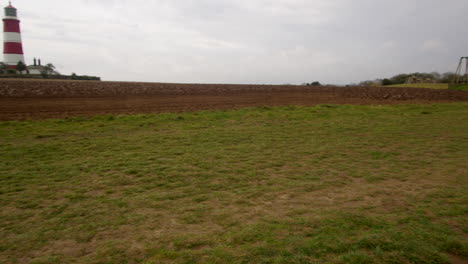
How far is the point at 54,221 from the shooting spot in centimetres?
368

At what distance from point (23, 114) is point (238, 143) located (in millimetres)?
13240

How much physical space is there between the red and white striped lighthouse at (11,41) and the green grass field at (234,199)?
61.6 meters

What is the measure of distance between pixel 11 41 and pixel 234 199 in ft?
237

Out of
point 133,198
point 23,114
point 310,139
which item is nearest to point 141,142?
point 133,198

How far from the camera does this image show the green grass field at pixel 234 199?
2.89m

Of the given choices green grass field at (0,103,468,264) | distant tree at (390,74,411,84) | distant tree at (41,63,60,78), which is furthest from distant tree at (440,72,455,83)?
distant tree at (41,63,60,78)

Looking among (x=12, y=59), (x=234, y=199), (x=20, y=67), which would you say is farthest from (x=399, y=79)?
(x=12, y=59)

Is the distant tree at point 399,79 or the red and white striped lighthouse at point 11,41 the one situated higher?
the red and white striped lighthouse at point 11,41

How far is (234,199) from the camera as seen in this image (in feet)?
14.0

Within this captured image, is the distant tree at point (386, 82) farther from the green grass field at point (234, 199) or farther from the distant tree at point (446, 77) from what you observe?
the green grass field at point (234, 199)

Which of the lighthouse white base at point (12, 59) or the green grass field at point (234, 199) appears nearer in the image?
the green grass field at point (234, 199)

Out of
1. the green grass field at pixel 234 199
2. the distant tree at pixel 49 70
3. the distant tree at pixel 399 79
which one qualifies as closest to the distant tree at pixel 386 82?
the distant tree at pixel 399 79

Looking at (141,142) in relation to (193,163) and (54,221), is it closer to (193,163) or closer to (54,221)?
(193,163)

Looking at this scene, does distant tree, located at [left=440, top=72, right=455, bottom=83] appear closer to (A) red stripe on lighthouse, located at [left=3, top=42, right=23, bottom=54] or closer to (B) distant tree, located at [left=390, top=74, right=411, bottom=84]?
(B) distant tree, located at [left=390, top=74, right=411, bottom=84]
